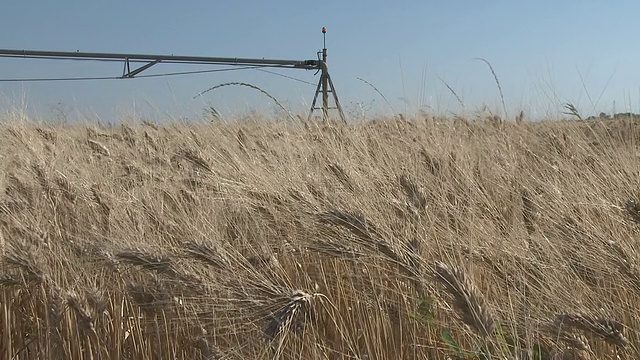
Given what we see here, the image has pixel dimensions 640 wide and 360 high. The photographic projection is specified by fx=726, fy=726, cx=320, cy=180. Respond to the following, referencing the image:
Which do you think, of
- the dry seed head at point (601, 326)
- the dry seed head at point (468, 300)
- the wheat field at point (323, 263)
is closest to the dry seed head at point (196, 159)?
the wheat field at point (323, 263)

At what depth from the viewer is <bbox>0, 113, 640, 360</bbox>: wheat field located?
1141 millimetres

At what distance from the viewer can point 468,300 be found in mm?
961

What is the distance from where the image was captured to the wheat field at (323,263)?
44.9 inches

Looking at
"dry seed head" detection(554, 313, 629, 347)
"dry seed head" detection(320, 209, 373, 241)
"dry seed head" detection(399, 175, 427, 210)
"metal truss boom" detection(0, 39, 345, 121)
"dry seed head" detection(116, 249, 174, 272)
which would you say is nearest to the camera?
"dry seed head" detection(554, 313, 629, 347)

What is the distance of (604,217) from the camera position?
4.78 ft

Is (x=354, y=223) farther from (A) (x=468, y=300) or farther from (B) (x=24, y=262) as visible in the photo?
(B) (x=24, y=262)

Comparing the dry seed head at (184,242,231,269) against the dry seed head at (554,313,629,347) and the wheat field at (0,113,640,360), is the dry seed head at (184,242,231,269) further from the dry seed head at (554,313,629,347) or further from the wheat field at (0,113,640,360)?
the dry seed head at (554,313,629,347)

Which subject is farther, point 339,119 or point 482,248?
point 339,119

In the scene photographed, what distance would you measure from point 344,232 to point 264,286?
0.73 ft

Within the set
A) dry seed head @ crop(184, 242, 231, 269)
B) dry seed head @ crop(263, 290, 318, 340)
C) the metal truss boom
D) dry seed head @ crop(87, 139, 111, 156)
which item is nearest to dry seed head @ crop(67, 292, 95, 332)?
dry seed head @ crop(184, 242, 231, 269)

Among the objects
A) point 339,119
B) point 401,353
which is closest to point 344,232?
point 401,353

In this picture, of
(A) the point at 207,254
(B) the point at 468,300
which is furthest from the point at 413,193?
(B) the point at 468,300

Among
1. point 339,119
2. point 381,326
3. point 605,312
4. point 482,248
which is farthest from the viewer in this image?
point 339,119

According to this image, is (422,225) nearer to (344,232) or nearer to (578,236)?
(344,232)
